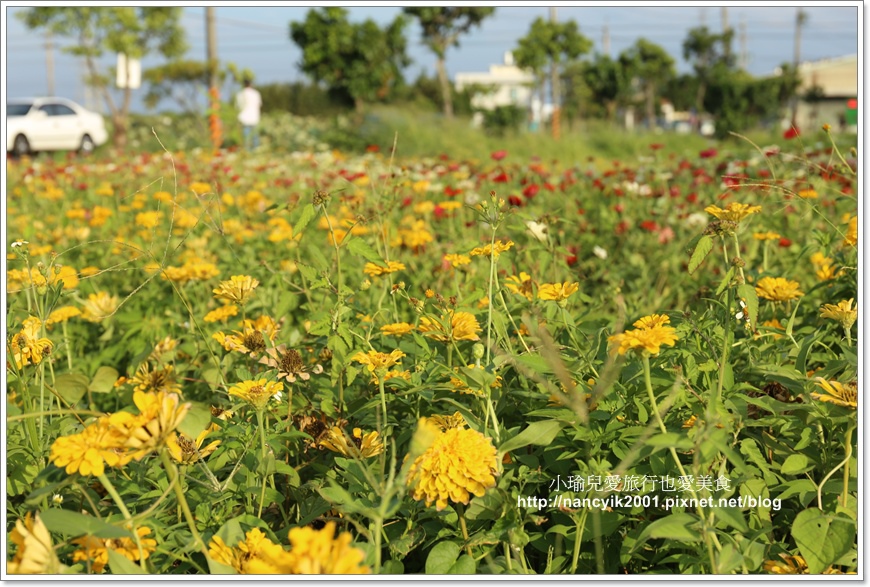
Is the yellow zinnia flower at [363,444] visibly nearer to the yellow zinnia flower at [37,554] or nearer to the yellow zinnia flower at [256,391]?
the yellow zinnia flower at [256,391]

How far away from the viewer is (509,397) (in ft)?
4.67

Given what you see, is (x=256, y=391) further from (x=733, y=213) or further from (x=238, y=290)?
(x=733, y=213)

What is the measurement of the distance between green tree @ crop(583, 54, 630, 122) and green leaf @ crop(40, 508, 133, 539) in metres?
23.8

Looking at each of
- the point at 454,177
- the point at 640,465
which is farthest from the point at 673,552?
the point at 454,177

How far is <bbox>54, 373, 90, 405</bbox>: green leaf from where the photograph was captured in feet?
5.59

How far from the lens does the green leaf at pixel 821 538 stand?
3.46 ft

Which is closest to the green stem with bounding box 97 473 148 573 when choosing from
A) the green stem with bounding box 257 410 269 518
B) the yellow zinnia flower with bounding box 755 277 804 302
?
the green stem with bounding box 257 410 269 518

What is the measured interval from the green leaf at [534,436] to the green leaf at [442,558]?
6.3 inches

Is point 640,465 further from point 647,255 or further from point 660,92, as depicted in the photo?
point 660,92

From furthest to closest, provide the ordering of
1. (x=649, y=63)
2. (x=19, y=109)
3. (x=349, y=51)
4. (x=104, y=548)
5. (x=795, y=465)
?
(x=649, y=63)
(x=349, y=51)
(x=19, y=109)
(x=795, y=465)
(x=104, y=548)

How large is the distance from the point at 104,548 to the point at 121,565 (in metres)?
0.09

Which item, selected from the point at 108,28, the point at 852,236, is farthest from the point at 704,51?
the point at 852,236

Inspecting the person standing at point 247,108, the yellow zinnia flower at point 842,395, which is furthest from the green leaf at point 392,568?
the person standing at point 247,108

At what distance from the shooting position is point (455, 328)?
1318mm
